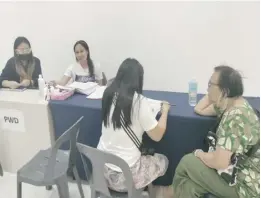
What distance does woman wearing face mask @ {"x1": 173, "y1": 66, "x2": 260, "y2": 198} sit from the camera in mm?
1521

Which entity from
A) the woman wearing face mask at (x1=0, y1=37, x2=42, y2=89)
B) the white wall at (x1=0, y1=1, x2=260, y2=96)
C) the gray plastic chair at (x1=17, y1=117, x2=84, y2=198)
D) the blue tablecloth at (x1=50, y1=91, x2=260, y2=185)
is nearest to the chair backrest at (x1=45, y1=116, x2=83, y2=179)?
the gray plastic chair at (x1=17, y1=117, x2=84, y2=198)

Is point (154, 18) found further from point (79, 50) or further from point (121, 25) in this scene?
point (79, 50)

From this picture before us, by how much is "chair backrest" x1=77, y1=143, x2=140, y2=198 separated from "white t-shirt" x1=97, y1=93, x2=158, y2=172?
0.11 m

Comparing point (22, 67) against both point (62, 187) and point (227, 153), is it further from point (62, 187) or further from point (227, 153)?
point (227, 153)

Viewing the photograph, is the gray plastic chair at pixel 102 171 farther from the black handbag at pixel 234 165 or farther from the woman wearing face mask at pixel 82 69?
the woman wearing face mask at pixel 82 69

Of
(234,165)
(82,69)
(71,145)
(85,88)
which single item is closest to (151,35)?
(82,69)

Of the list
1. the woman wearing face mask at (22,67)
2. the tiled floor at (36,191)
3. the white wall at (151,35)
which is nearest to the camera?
the tiled floor at (36,191)

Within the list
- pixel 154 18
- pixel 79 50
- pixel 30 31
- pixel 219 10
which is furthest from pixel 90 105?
pixel 30 31

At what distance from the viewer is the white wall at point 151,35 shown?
3.11 meters

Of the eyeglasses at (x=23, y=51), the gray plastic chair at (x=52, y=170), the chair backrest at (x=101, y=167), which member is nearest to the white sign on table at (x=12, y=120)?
the gray plastic chair at (x=52, y=170)

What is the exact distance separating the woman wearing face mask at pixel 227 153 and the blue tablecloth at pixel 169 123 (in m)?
0.29

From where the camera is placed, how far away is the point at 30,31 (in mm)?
3795

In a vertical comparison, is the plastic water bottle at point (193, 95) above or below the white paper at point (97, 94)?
above

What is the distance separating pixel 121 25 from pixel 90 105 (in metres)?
1.50
